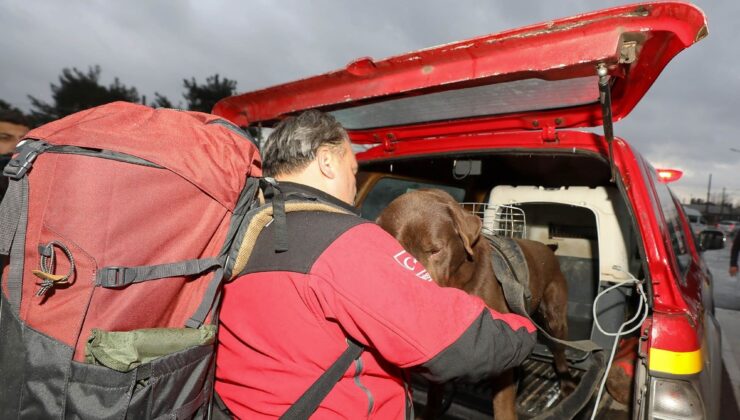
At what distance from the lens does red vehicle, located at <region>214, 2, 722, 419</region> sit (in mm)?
1584

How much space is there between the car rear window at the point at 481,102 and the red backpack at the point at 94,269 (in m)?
1.46

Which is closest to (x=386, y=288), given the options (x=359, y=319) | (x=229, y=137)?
(x=359, y=319)

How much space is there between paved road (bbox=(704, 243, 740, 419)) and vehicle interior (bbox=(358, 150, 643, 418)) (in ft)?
6.46

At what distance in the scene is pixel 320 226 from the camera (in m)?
1.40

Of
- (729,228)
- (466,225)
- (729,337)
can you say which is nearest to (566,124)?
(466,225)

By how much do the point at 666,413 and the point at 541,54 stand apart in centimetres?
159

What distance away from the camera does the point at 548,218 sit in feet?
16.3

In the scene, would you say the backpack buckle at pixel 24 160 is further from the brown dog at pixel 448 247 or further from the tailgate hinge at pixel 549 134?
the tailgate hinge at pixel 549 134

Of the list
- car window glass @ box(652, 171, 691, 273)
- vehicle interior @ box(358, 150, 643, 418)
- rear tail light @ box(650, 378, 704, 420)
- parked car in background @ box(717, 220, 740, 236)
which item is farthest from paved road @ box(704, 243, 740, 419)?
parked car in background @ box(717, 220, 740, 236)

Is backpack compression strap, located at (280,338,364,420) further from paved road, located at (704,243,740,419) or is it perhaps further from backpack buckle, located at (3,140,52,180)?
paved road, located at (704,243,740,419)

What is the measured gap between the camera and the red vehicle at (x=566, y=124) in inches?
62.4

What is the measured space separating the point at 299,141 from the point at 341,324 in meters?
0.75

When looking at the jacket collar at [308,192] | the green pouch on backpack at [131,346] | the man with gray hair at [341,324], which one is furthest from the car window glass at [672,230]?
the green pouch on backpack at [131,346]

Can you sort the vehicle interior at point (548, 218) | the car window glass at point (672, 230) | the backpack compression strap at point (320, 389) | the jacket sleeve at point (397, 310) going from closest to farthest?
1. the jacket sleeve at point (397, 310)
2. the backpack compression strap at point (320, 389)
3. the car window glass at point (672, 230)
4. the vehicle interior at point (548, 218)
